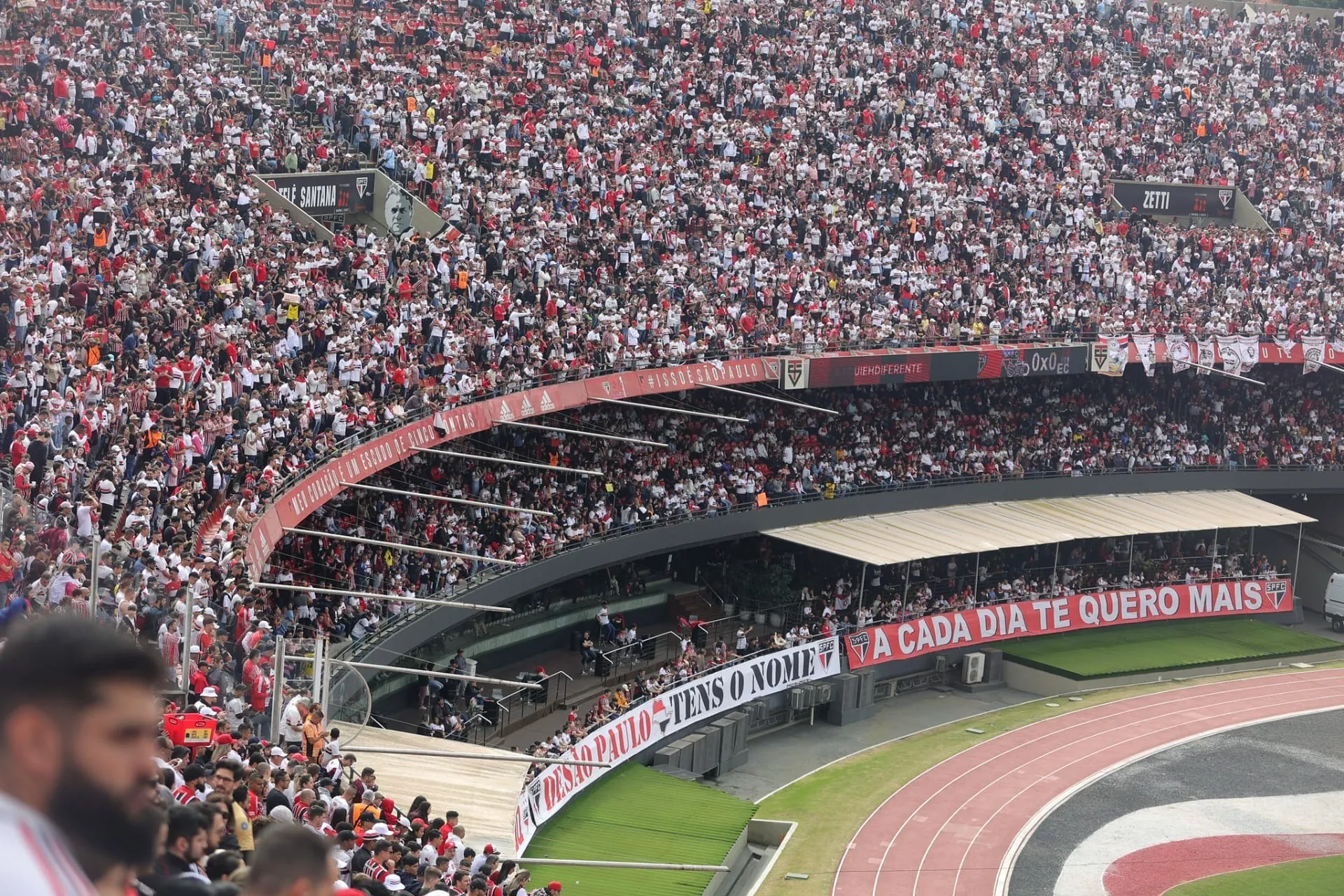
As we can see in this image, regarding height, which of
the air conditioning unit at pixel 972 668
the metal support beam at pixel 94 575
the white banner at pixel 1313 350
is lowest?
the air conditioning unit at pixel 972 668

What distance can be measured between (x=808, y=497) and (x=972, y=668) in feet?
19.2

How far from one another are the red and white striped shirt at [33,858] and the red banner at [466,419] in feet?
63.6

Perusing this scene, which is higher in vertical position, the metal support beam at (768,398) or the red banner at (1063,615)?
the metal support beam at (768,398)

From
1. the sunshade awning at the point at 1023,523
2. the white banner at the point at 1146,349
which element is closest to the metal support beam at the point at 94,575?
the sunshade awning at the point at 1023,523

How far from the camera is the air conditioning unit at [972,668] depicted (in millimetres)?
40531

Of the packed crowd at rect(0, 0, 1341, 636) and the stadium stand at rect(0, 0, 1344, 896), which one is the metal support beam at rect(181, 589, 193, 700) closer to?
the stadium stand at rect(0, 0, 1344, 896)

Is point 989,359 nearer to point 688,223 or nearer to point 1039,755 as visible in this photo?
point 688,223

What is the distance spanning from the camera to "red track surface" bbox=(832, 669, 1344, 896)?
30.1 meters

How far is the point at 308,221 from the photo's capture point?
34.2 m

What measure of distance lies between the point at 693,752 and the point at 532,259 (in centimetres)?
1141

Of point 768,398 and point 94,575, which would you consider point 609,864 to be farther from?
point 768,398

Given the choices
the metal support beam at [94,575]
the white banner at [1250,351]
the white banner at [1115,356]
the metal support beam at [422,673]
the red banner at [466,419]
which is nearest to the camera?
the metal support beam at [94,575]

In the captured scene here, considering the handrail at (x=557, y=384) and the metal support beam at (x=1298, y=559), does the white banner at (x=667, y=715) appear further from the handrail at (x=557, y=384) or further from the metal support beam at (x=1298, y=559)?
the metal support beam at (x=1298, y=559)

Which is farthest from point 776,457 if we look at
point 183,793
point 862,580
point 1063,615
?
point 183,793
